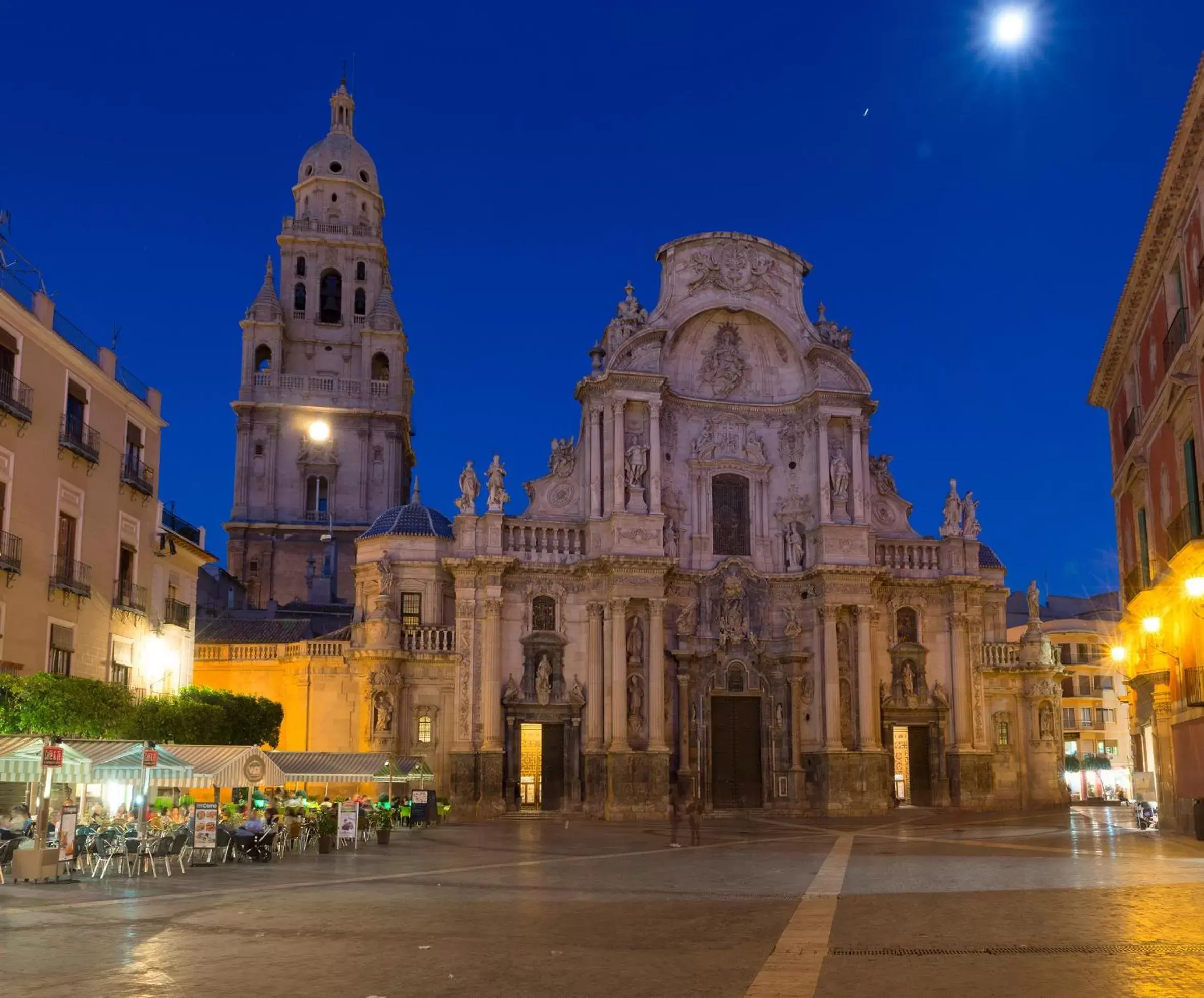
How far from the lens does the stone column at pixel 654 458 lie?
49.4 metres

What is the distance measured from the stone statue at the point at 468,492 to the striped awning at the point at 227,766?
2122 cm

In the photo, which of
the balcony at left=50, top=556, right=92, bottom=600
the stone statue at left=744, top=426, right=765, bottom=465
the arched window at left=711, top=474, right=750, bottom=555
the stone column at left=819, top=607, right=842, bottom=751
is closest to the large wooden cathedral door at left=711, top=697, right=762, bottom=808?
the stone column at left=819, top=607, right=842, bottom=751

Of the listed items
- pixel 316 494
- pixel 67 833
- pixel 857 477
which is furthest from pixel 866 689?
pixel 316 494

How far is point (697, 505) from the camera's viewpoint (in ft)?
169

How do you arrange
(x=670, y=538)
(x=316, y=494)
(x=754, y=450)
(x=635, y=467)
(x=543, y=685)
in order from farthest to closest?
(x=316, y=494) < (x=754, y=450) < (x=670, y=538) < (x=635, y=467) < (x=543, y=685)

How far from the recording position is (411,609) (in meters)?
51.7

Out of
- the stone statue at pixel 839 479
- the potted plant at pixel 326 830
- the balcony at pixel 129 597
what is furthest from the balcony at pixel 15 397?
the stone statue at pixel 839 479

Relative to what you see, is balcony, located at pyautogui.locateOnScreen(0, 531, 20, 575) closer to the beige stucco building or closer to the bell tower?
the beige stucco building

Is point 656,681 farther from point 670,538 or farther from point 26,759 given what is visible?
point 26,759

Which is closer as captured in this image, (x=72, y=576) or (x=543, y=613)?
(x=72, y=576)

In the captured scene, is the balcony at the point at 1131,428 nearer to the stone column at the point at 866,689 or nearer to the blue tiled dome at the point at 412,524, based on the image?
the stone column at the point at 866,689

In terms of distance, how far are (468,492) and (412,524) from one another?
4.98 meters

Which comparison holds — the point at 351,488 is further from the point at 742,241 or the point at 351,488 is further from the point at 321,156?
the point at 742,241

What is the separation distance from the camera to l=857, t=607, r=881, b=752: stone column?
4900 cm
